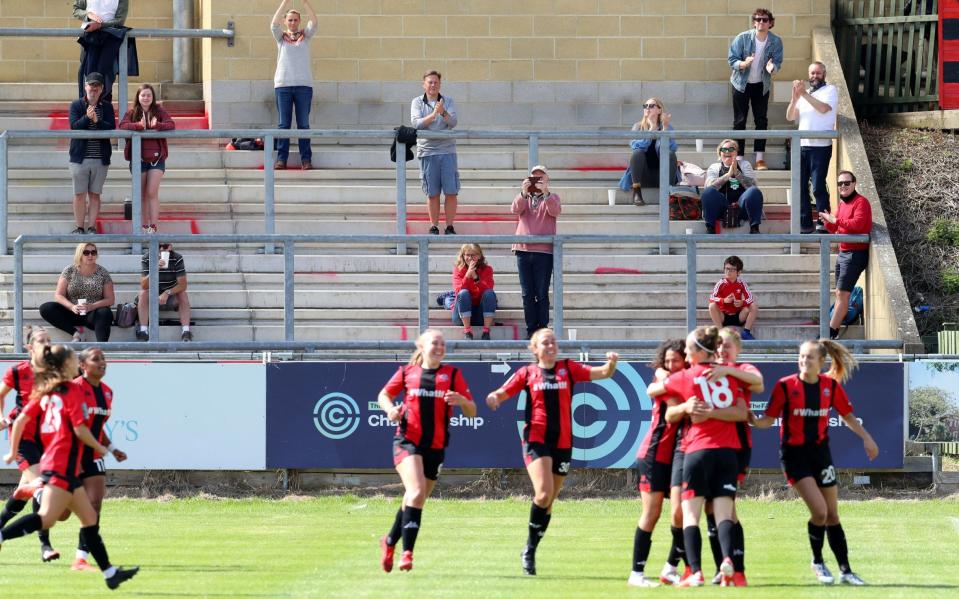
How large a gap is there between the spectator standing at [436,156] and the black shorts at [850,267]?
14.8 ft

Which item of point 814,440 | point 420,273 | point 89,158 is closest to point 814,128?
point 420,273

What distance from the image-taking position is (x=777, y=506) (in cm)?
1603

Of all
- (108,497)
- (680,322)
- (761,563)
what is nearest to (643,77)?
(680,322)

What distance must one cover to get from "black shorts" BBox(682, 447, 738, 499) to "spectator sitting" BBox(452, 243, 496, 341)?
6.31m

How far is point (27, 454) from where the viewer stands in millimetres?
12070

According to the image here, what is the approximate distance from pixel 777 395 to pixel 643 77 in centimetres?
1241

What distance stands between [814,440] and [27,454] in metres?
5.90

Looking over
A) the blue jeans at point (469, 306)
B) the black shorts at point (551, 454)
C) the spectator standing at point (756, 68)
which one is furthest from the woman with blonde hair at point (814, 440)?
the spectator standing at point (756, 68)

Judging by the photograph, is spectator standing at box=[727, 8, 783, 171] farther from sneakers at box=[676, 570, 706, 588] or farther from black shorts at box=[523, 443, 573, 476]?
sneakers at box=[676, 570, 706, 588]

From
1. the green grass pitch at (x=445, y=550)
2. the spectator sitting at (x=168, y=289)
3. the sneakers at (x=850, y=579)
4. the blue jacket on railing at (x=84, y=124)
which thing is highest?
the blue jacket on railing at (x=84, y=124)

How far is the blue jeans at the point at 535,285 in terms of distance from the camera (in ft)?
54.7

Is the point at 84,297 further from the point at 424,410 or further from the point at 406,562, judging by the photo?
the point at 406,562

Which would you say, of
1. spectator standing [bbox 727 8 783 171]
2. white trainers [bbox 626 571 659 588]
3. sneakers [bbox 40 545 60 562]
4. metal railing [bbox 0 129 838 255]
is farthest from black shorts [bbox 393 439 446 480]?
spectator standing [bbox 727 8 783 171]

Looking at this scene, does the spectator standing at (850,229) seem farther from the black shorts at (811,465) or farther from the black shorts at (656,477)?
the black shorts at (656,477)
